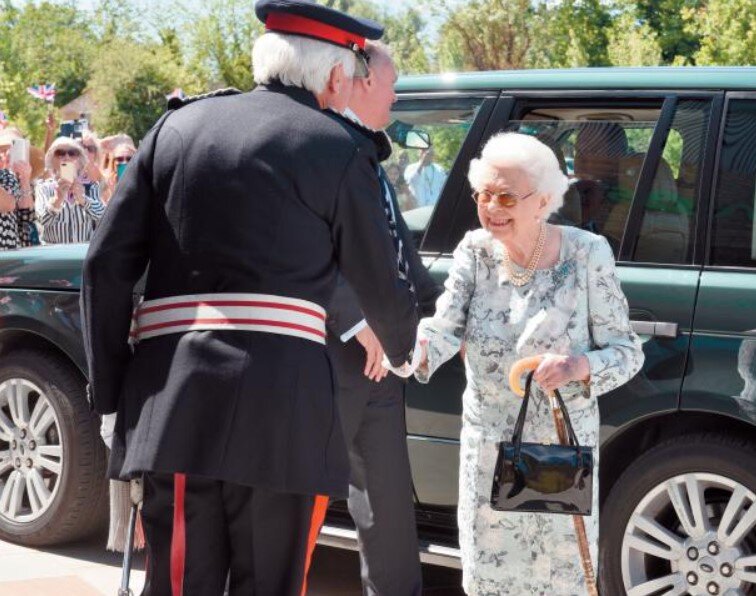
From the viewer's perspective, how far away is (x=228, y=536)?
3.08 meters

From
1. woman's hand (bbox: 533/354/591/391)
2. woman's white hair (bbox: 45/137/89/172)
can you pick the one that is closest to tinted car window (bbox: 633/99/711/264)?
woman's hand (bbox: 533/354/591/391)

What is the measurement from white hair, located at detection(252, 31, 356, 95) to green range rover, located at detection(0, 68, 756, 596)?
1588mm

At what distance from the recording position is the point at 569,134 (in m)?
4.70

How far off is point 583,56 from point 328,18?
125 ft

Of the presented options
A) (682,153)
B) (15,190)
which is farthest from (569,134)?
(15,190)

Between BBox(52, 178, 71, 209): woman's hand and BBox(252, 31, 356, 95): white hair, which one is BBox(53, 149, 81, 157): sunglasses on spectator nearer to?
BBox(52, 178, 71, 209): woman's hand

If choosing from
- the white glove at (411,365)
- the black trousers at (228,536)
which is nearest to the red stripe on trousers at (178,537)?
the black trousers at (228,536)

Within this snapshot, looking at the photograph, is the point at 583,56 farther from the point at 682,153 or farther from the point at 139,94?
the point at 682,153

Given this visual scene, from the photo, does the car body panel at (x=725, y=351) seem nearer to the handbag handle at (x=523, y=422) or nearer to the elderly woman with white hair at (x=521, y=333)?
the elderly woman with white hair at (x=521, y=333)

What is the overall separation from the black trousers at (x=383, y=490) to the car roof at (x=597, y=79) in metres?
1.13

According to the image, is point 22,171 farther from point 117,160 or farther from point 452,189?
point 452,189

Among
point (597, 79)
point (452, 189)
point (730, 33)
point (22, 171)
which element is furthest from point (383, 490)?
point (730, 33)

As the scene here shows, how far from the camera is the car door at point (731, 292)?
421 cm

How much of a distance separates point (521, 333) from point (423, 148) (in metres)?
1.30
